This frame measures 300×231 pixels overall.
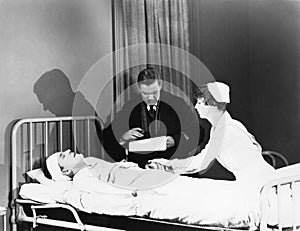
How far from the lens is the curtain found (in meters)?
3.83

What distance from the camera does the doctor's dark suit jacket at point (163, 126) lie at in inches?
134

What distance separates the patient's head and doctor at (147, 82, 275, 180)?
0.53 meters

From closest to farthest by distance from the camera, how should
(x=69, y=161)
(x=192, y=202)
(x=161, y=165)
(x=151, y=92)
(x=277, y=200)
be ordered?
(x=277, y=200)
(x=192, y=202)
(x=161, y=165)
(x=69, y=161)
(x=151, y=92)

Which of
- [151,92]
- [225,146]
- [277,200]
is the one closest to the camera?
[277,200]

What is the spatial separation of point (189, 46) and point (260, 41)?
0.62 meters

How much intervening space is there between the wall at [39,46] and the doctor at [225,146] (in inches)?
38.8

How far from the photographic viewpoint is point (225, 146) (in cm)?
262

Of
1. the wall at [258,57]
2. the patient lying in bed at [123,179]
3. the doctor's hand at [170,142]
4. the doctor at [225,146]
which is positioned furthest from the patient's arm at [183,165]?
the wall at [258,57]

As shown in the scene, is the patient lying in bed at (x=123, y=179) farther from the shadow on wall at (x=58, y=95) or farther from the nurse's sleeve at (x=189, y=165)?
the shadow on wall at (x=58, y=95)

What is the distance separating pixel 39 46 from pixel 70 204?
1.07m

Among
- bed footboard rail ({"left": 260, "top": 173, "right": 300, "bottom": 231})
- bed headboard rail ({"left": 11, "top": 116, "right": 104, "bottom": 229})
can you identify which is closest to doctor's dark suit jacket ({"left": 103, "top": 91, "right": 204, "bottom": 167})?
bed headboard rail ({"left": 11, "top": 116, "right": 104, "bottom": 229})

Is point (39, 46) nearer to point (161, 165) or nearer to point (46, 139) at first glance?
point (46, 139)

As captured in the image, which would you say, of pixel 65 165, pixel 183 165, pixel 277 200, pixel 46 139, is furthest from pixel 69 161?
pixel 277 200

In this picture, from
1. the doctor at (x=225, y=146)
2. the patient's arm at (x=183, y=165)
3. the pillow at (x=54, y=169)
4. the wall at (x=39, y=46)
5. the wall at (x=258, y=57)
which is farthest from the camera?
the wall at (x=258, y=57)
